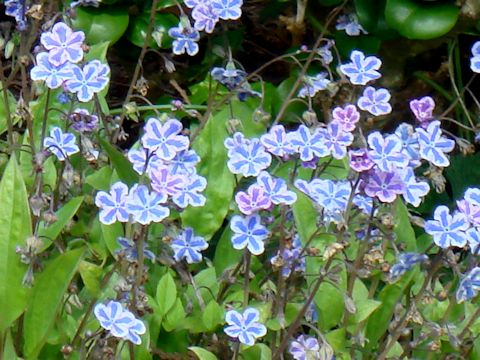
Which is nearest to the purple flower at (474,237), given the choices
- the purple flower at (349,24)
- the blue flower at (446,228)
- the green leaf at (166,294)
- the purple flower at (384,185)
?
the blue flower at (446,228)

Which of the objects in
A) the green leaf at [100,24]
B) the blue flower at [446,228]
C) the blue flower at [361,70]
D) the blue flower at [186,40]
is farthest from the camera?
the green leaf at [100,24]

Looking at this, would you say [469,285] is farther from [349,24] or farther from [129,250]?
[349,24]

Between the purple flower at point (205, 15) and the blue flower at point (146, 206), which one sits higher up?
the blue flower at point (146, 206)

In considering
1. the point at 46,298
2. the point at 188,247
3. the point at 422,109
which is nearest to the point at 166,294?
the point at 188,247

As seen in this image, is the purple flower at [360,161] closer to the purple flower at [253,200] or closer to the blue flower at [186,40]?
the purple flower at [253,200]

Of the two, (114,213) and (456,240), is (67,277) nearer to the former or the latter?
(114,213)

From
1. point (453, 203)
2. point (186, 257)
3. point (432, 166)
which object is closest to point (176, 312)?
point (186, 257)

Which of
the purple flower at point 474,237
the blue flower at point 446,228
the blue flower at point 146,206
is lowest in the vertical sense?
the purple flower at point 474,237
